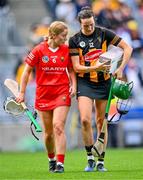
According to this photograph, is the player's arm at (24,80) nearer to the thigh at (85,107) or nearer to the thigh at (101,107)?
the thigh at (85,107)

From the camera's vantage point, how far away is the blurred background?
68.2 ft

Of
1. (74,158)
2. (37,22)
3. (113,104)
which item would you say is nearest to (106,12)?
(37,22)

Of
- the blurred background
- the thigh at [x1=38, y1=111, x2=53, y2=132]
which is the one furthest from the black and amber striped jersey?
the blurred background

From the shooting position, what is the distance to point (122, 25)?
24.2m

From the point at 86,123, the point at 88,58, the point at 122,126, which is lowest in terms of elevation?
the point at 122,126

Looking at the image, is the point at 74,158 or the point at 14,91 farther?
the point at 74,158

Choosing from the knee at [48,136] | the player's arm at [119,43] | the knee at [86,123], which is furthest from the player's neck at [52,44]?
the knee at [48,136]

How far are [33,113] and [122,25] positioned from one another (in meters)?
11.3

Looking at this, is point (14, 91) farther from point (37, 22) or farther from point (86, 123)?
point (37, 22)

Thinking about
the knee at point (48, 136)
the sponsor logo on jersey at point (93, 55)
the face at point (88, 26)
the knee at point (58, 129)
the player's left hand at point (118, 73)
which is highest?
the face at point (88, 26)

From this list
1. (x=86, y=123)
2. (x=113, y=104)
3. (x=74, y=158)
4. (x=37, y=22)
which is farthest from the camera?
(x=37, y=22)

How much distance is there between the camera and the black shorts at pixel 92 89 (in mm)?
13102

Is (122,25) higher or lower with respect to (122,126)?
higher

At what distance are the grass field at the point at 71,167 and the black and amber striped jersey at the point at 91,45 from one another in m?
1.39
